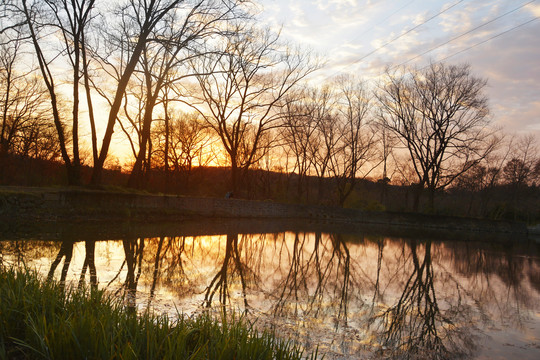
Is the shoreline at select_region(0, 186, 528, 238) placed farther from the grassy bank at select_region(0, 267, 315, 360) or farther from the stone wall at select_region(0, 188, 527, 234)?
the grassy bank at select_region(0, 267, 315, 360)

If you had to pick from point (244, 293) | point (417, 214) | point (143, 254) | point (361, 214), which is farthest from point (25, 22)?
point (417, 214)

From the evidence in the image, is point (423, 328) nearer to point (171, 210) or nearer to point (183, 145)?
point (171, 210)

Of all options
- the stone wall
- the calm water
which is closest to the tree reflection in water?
the calm water

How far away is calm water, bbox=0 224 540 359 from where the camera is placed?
488cm

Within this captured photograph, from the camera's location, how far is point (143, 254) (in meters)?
9.63

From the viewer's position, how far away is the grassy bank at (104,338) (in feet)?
9.34

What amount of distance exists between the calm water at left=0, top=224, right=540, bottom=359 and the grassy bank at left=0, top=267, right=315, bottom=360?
1443 mm

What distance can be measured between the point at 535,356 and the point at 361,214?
31697 millimetres

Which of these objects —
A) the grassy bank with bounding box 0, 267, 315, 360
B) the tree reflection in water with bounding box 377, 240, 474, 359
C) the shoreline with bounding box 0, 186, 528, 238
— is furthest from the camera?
the shoreline with bounding box 0, 186, 528, 238

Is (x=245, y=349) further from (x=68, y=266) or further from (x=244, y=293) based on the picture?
(x=68, y=266)

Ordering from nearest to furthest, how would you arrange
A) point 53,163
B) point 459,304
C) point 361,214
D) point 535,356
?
point 535,356, point 459,304, point 53,163, point 361,214

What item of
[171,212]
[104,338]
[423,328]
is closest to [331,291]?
[423,328]

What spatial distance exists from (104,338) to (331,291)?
5.13m

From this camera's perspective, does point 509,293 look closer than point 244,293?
No
